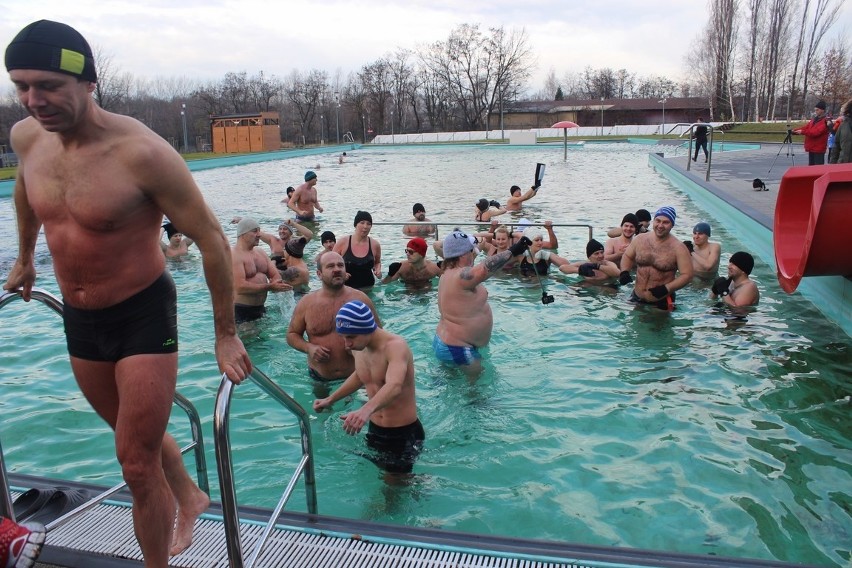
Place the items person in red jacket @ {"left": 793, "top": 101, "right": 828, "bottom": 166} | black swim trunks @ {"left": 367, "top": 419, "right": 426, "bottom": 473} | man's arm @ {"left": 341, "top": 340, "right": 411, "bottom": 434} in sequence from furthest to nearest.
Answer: person in red jacket @ {"left": 793, "top": 101, "right": 828, "bottom": 166} → black swim trunks @ {"left": 367, "top": 419, "right": 426, "bottom": 473} → man's arm @ {"left": 341, "top": 340, "right": 411, "bottom": 434}

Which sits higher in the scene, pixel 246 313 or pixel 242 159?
pixel 242 159

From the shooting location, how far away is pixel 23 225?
2.50 meters

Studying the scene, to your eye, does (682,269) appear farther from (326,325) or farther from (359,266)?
(326,325)

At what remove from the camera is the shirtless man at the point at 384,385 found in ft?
13.3

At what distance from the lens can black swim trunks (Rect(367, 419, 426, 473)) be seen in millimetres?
4332

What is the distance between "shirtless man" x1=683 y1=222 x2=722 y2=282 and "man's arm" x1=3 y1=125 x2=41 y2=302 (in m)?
8.01

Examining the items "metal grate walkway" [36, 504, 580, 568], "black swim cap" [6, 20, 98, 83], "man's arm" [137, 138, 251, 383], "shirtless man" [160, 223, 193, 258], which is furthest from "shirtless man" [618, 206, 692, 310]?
"shirtless man" [160, 223, 193, 258]

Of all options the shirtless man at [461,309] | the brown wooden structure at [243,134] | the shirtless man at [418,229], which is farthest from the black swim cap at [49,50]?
the brown wooden structure at [243,134]

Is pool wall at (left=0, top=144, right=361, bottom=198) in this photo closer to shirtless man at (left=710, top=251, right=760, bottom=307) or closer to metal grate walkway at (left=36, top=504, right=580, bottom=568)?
shirtless man at (left=710, top=251, right=760, bottom=307)

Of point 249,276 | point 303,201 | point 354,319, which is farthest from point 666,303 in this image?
point 303,201

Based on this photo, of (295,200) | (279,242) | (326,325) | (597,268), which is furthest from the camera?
(295,200)

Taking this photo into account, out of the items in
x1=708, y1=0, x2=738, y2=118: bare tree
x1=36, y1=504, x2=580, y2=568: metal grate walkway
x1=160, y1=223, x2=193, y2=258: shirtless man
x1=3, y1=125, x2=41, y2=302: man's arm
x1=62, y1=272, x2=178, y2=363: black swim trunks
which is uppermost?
x1=708, y1=0, x2=738, y2=118: bare tree

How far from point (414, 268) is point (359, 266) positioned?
84cm

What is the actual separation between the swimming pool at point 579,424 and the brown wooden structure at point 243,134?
145ft
